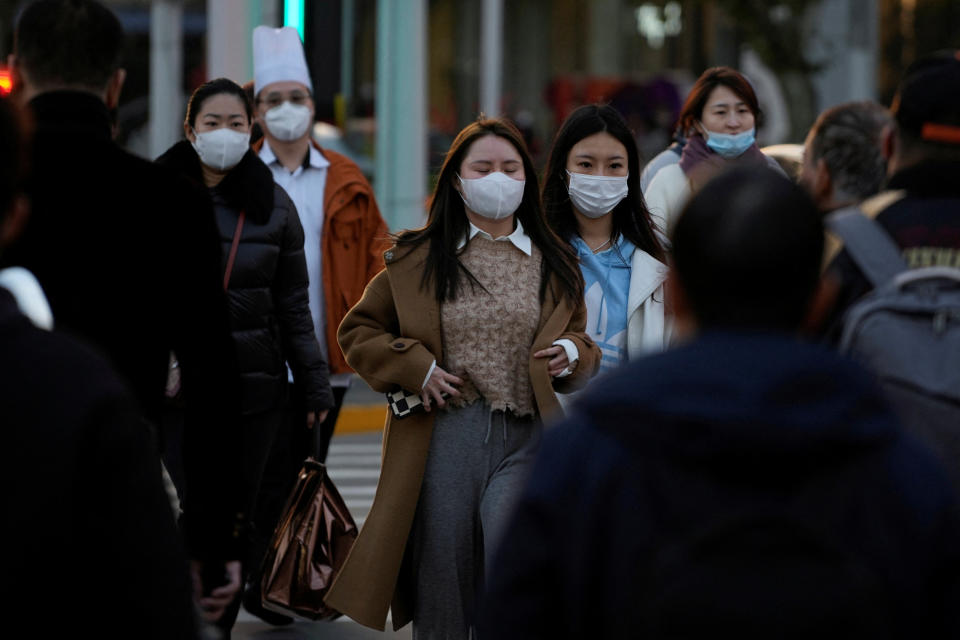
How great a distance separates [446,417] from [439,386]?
15 centimetres

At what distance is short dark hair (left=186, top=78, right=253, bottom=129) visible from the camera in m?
6.27

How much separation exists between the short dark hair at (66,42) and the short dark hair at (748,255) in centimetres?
146

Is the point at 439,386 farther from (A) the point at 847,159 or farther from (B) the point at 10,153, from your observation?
(B) the point at 10,153

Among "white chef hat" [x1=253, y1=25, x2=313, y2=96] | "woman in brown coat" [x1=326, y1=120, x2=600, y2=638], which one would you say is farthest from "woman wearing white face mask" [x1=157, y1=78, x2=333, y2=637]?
"white chef hat" [x1=253, y1=25, x2=313, y2=96]

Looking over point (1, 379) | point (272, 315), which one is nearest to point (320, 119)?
point (272, 315)

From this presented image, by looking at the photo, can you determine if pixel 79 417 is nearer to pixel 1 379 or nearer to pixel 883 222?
pixel 1 379

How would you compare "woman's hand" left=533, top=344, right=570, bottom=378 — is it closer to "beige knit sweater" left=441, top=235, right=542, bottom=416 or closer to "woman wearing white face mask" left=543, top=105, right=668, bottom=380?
"beige knit sweater" left=441, top=235, right=542, bottom=416

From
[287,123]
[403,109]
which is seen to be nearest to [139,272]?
[287,123]

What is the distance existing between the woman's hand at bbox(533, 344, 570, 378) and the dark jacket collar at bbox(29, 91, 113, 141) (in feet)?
6.88

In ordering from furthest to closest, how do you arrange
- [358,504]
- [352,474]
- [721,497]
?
[352,474], [358,504], [721,497]

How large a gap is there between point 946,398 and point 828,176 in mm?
1340

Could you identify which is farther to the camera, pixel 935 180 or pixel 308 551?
pixel 308 551

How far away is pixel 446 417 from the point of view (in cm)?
519

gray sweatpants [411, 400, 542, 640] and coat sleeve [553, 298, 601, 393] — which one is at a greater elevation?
coat sleeve [553, 298, 601, 393]
